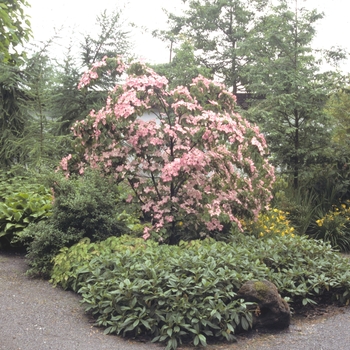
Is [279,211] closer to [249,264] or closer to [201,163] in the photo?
[201,163]

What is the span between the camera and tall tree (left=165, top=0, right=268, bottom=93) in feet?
63.2

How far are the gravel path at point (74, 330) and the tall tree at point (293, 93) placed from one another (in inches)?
182

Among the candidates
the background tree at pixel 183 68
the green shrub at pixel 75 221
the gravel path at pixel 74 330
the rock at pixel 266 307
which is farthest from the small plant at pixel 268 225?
the background tree at pixel 183 68

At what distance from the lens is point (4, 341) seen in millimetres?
3129

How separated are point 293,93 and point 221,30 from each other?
43.3ft

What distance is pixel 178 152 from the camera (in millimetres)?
5242

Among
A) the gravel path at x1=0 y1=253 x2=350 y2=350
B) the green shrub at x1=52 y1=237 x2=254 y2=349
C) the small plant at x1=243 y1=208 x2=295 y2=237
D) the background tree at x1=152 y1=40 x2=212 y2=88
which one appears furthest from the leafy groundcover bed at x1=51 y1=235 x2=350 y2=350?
the background tree at x1=152 y1=40 x2=212 y2=88

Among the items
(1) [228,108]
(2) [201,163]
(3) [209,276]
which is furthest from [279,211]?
(3) [209,276]

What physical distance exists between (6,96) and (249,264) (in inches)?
244

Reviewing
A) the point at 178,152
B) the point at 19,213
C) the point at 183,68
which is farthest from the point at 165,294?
the point at 183,68

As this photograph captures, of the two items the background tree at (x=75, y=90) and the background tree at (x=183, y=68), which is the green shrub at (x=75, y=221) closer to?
the background tree at (x=75, y=90)

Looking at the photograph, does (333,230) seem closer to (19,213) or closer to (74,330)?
(19,213)

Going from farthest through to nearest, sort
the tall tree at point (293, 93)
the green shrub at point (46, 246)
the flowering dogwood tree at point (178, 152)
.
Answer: the tall tree at point (293, 93) → the flowering dogwood tree at point (178, 152) → the green shrub at point (46, 246)

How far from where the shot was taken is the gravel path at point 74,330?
320 cm
